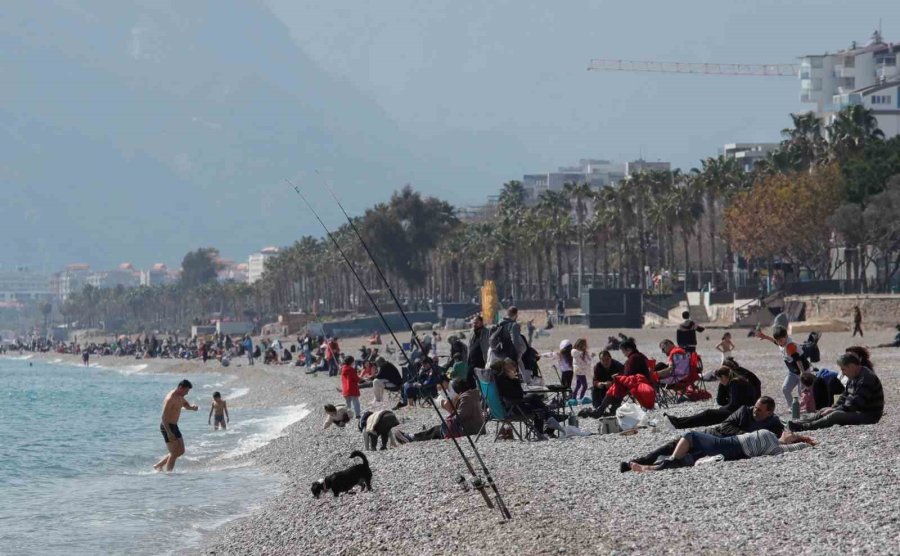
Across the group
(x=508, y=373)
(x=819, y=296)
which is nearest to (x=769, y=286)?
(x=819, y=296)

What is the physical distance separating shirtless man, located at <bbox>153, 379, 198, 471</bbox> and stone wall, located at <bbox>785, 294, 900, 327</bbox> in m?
31.0

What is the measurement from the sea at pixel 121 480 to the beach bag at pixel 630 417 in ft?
13.1

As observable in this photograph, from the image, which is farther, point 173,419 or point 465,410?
point 173,419

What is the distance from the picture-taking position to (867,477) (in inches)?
382

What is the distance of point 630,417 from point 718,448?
12.2ft

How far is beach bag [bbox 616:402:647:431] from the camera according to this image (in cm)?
1510

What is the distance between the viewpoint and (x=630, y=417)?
49.6ft

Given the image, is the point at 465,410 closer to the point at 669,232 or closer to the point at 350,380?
the point at 350,380

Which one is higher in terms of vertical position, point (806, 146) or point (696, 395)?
point (806, 146)

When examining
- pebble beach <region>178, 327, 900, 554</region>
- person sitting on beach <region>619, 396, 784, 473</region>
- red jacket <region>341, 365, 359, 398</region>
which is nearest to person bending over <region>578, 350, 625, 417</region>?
pebble beach <region>178, 327, 900, 554</region>

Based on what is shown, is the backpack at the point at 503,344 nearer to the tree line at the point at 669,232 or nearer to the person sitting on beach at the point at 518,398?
the person sitting on beach at the point at 518,398

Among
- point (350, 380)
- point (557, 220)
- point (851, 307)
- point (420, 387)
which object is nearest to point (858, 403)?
point (420, 387)

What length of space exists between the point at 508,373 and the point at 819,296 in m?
39.5

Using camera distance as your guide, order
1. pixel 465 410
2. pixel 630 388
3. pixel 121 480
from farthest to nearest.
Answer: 1. pixel 121 480
2. pixel 630 388
3. pixel 465 410
